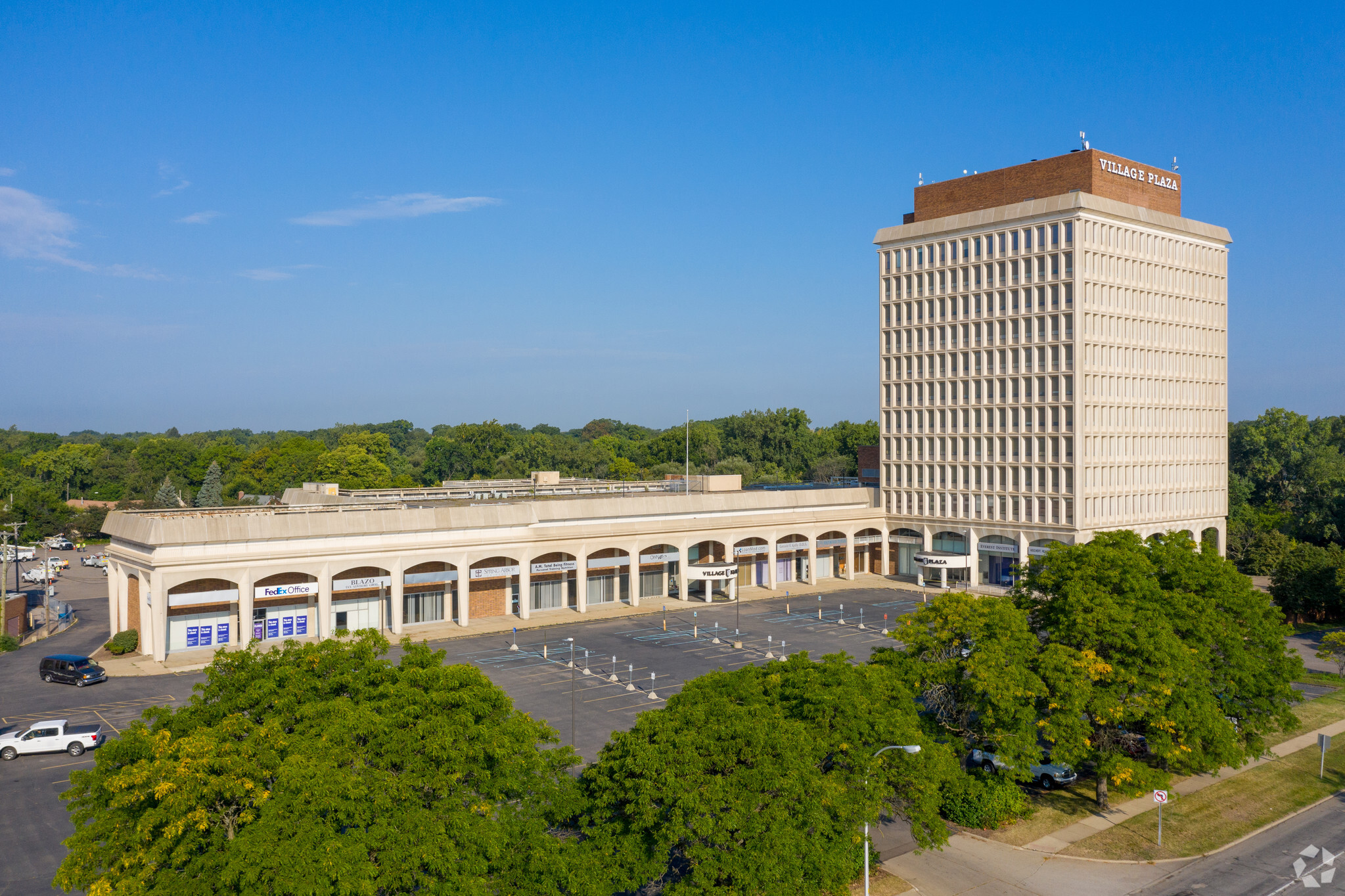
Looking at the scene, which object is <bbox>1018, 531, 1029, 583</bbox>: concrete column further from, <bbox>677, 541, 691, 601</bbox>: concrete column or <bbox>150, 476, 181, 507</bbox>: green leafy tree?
<bbox>150, 476, 181, 507</bbox>: green leafy tree

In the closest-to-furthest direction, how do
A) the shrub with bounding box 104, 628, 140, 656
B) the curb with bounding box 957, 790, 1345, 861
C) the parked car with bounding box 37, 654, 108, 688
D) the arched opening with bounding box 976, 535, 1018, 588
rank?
the curb with bounding box 957, 790, 1345, 861, the parked car with bounding box 37, 654, 108, 688, the shrub with bounding box 104, 628, 140, 656, the arched opening with bounding box 976, 535, 1018, 588

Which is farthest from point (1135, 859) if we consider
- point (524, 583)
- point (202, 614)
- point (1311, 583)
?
point (202, 614)

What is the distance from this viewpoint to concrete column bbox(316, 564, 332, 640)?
221 ft

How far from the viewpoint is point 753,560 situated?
93438 mm

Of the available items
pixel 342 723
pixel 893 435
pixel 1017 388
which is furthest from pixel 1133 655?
pixel 893 435

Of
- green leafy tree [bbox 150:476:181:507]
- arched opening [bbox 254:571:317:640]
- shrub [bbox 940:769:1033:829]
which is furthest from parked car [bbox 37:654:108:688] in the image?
green leafy tree [bbox 150:476:181:507]

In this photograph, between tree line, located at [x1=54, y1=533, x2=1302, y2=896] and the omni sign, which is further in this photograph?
the omni sign

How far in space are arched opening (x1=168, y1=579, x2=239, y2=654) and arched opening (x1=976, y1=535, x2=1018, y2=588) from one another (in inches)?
2526

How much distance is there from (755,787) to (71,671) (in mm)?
48583

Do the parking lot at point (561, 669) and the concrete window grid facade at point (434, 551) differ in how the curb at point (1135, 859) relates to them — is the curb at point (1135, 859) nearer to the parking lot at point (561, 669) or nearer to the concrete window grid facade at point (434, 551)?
the parking lot at point (561, 669)

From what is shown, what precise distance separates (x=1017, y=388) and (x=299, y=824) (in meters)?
77.2

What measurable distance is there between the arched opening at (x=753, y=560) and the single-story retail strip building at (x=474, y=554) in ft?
0.59

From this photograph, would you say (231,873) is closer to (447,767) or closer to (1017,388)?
(447,767)

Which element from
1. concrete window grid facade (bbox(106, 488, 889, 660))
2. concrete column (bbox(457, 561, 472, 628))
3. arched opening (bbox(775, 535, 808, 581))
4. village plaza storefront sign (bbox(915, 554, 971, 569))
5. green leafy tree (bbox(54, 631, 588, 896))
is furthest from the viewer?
arched opening (bbox(775, 535, 808, 581))
